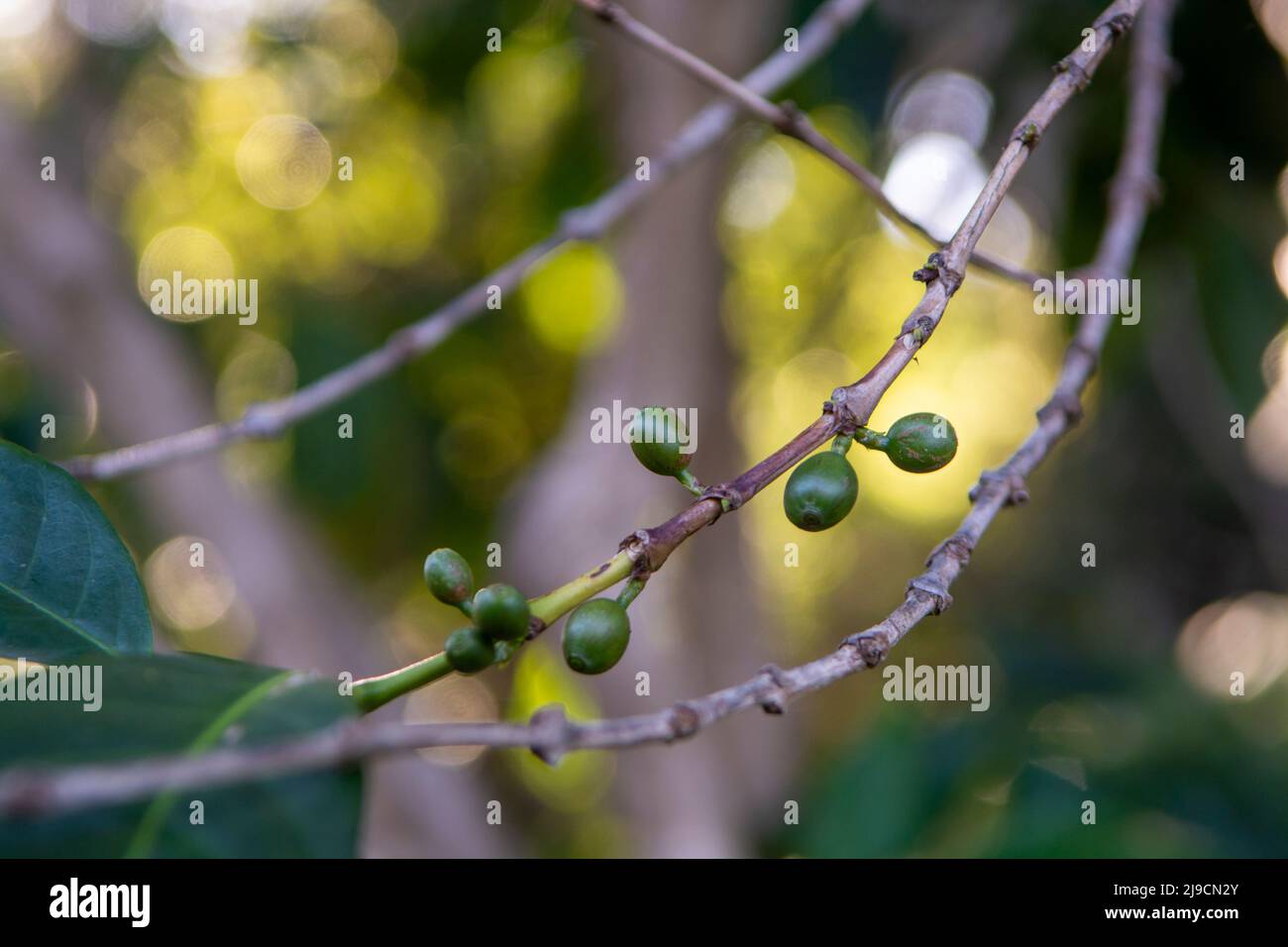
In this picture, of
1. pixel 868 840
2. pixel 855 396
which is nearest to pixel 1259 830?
pixel 868 840

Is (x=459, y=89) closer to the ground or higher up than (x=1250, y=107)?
higher up

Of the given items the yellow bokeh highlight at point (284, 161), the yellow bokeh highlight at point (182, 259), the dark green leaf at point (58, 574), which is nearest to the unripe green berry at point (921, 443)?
the dark green leaf at point (58, 574)

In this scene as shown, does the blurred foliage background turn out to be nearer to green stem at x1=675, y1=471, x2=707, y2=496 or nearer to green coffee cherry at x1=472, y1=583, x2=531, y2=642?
green stem at x1=675, y1=471, x2=707, y2=496

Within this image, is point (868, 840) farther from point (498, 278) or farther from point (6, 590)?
point (6, 590)

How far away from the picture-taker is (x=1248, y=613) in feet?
13.0

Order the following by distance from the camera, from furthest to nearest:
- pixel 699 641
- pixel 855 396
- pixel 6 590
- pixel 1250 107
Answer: pixel 699 641 < pixel 1250 107 < pixel 6 590 < pixel 855 396

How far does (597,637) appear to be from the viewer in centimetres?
53

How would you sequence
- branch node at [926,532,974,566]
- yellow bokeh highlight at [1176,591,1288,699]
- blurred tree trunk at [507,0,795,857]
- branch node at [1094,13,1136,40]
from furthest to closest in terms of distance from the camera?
yellow bokeh highlight at [1176,591,1288,699] → blurred tree trunk at [507,0,795,857] → branch node at [1094,13,1136,40] → branch node at [926,532,974,566]

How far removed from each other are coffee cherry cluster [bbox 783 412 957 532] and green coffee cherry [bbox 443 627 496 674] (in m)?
0.18

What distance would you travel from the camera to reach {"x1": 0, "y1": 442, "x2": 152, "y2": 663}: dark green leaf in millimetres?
733

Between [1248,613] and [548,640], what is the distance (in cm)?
285

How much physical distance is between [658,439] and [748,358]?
10.9 ft

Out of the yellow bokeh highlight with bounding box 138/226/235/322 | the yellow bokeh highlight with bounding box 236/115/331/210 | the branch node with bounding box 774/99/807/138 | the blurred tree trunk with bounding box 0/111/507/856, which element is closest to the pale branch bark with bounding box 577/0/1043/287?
the branch node with bounding box 774/99/807/138

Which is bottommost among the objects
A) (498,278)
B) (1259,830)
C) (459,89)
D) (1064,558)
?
(1259,830)
